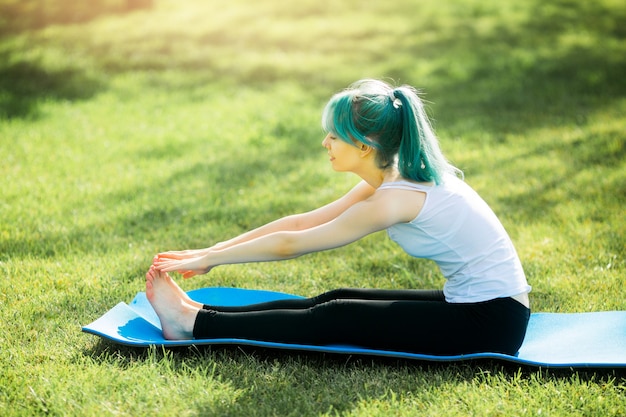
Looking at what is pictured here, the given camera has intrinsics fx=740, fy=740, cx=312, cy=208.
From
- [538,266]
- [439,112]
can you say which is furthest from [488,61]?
[538,266]

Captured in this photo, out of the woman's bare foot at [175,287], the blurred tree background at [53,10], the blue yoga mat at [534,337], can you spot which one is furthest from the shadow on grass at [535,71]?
the blurred tree background at [53,10]

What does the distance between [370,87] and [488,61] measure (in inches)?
252

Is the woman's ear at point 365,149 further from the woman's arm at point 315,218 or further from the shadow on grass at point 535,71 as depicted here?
the shadow on grass at point 535,71

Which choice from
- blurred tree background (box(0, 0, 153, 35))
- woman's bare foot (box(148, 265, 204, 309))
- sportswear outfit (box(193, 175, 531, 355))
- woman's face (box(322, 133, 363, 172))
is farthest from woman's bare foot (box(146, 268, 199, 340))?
blurred tree background (box(0, 0, 153, 35))

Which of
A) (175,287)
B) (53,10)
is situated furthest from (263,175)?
(53,10)

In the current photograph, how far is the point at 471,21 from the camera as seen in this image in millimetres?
11008

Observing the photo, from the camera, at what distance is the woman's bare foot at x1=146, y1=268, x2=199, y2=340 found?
123 inches

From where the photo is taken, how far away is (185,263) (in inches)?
118

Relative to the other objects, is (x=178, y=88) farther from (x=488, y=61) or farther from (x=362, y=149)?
(x=362, y=149)

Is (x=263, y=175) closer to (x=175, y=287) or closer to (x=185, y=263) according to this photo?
(x=175, y=287)

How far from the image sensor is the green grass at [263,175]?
9.34 ft

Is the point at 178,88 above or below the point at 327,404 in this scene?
above

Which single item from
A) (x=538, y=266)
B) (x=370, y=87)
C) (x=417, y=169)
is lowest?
(x=538, y=266)

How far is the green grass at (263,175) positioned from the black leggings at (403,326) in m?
0.10
